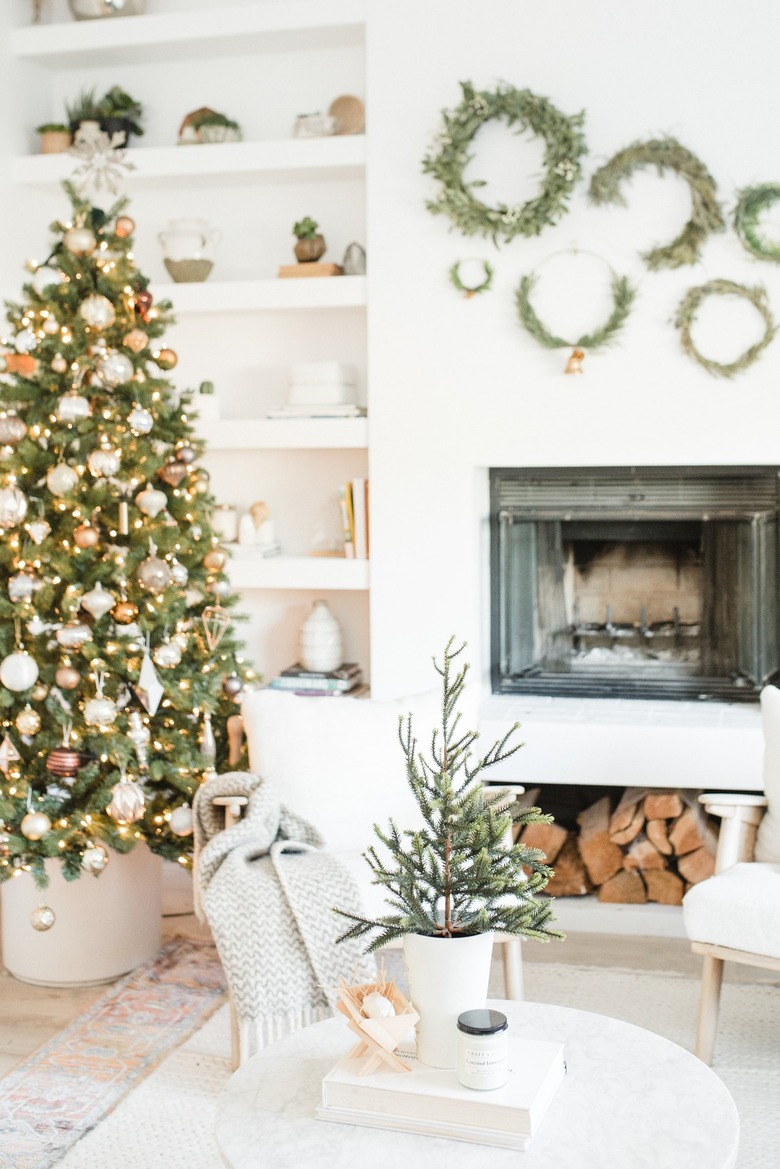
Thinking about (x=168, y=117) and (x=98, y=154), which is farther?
(x=168, y=117)

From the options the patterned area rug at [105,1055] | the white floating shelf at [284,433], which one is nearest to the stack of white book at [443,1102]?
the patterned area rug at [105,1055]

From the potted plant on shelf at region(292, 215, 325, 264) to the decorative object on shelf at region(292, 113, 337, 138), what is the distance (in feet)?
0.91

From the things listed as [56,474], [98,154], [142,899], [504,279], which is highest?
[98,154]

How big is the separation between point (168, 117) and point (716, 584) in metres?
2.51

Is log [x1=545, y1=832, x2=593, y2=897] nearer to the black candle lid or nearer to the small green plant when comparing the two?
the black candle lid

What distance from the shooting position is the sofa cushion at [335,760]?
122 inches

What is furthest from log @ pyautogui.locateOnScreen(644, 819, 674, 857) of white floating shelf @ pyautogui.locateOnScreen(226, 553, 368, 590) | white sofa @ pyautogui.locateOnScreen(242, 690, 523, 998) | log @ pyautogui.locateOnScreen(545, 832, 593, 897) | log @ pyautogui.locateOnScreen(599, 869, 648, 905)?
white floating shelf @ pyautogui.locateOnScreen(226, 553, 368, 590)

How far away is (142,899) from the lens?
342cm

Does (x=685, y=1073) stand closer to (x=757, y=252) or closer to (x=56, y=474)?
(x=56, y=474)

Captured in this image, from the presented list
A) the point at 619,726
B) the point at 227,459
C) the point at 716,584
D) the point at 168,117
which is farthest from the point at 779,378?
the point at 168,117

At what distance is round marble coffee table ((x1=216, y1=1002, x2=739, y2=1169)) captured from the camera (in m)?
1.71

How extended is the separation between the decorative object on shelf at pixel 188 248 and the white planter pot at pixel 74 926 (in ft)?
6.58

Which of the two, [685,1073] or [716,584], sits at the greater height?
[716,584]

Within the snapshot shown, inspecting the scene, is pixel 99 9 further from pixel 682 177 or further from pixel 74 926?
pixel 74 926
